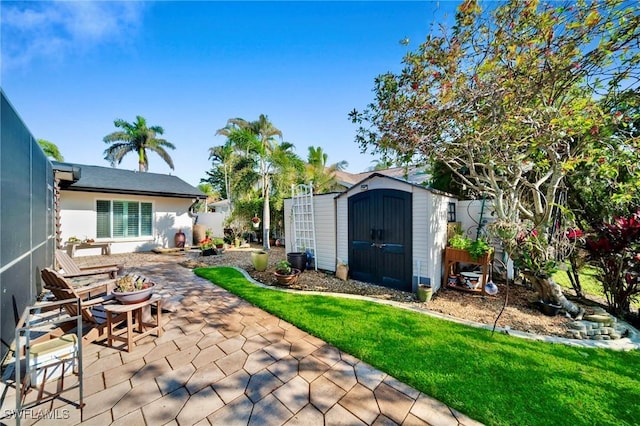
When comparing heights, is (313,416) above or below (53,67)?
below

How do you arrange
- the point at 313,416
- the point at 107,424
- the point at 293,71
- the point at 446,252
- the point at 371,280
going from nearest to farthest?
1. the point at 107,424
2. the point at 313,416
3. the point at 446,252
4. the point at 371,280
5. the point at 293,71

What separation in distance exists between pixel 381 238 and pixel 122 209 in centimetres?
1159

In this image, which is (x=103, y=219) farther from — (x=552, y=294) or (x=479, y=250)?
(x=552, y=294)

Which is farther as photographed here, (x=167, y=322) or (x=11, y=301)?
(x=167, y=322)

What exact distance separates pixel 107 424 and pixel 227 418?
964 millimetres

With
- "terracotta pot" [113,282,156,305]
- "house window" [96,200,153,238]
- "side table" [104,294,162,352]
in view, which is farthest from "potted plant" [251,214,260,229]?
"terracotta pot" [113,282,156,305]

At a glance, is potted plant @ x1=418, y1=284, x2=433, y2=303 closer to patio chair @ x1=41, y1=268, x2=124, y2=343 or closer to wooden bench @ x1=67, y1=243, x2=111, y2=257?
patio chair @ x1=41, y1=268, x2=124, y2=343

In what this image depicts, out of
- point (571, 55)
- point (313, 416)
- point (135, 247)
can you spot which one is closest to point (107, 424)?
point (313, 416)

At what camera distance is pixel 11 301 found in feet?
9.39

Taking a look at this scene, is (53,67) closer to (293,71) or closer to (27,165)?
(27,165)

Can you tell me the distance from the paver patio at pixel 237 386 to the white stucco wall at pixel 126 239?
9.49 meters

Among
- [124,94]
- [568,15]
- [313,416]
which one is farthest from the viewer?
[124,94]

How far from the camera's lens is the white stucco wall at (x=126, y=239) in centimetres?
941

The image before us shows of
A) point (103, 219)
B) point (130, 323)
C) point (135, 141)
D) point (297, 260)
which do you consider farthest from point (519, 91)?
point (135, 141)
